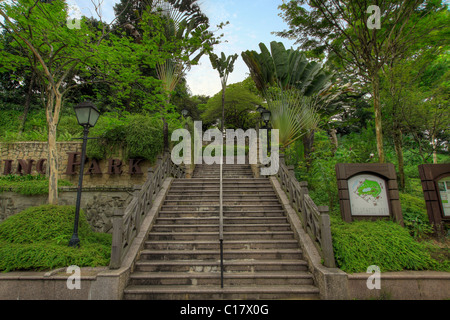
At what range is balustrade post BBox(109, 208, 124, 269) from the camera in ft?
14.8

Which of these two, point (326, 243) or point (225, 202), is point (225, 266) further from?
point (225, 202)

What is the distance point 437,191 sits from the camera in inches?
231

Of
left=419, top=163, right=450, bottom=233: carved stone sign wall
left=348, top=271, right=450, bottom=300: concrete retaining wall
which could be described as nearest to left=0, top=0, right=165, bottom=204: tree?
left=348, top=271, right=450, bottom=300: concrete retaining wall

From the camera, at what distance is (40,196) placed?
8781 millimetres

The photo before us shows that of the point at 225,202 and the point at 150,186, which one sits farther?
the point at 225,202

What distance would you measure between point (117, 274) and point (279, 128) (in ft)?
30.3

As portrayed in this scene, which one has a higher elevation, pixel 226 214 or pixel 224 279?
pixel 226 214

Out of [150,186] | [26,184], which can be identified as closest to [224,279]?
[150,186]

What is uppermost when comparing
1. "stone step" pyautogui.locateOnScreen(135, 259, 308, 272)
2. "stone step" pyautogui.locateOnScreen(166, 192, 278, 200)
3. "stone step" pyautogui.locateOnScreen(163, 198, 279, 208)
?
"stone step" pyautogui.locateOnScreen(166, 192, 278, 200)

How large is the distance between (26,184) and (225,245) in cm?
908

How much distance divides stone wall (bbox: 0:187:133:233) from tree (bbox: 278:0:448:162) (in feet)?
31.9

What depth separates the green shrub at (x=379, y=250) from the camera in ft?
14.6

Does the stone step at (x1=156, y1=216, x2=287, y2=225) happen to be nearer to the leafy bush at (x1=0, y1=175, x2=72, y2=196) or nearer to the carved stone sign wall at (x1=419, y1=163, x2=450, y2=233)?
the carved stone sign wall at (x1=419, y1=163, x2=450, y2=233)

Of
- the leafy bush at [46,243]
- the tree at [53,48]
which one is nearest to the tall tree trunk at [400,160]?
the tree at [53,48]
